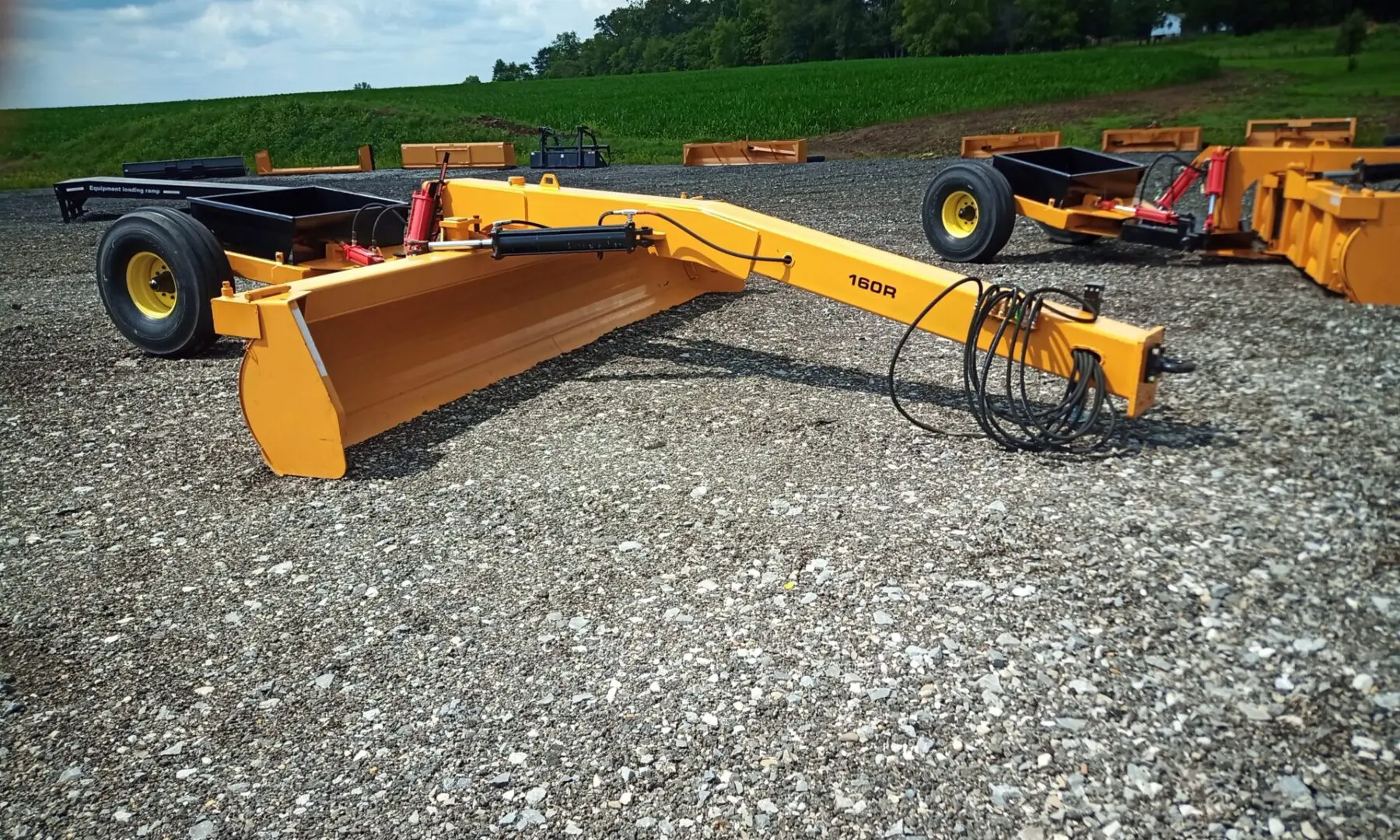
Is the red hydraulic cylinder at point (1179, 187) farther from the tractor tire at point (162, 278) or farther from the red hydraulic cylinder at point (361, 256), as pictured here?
the tractor tire at point (162, 278)

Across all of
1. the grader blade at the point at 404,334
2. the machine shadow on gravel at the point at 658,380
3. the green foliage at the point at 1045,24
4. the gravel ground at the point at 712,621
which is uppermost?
the green foliage at the point at 1045,24

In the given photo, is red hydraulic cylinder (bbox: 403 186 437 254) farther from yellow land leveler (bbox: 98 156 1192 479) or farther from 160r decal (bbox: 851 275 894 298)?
160r decal (bbox: 851 275 894 298)

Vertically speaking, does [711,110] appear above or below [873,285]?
above

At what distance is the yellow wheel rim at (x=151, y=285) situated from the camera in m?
6.29

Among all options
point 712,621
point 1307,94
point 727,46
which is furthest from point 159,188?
point 727,46

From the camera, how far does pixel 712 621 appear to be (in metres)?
3.36

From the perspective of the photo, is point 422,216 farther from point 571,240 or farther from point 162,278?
point 162,278

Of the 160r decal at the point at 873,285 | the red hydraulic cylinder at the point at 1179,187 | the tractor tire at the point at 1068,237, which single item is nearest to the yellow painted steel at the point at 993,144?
the tractor tire at the point at 1068,237

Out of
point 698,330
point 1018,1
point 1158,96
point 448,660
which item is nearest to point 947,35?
point 1018,1

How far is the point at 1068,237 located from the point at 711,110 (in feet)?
80.9

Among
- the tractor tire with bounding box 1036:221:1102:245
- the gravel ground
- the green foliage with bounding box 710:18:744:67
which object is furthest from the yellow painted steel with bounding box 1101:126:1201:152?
the green foliage with bounding box 710:18:744:67

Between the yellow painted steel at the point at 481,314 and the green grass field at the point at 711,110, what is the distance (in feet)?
58.4

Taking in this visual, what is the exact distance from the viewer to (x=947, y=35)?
208 feet

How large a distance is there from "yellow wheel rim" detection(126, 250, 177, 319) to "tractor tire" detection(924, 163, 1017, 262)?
5955mm
